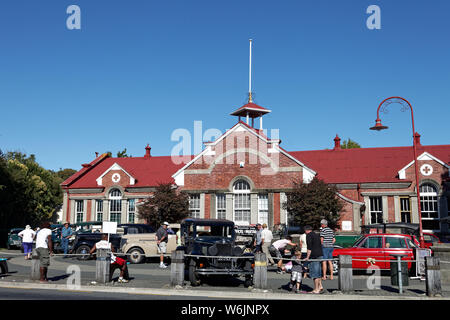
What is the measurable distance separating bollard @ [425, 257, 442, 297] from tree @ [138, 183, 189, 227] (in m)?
20.8

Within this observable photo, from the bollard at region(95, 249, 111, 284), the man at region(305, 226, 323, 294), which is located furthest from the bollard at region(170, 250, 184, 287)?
the man at region(305, 226, 323, 294)

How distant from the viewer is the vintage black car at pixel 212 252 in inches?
496

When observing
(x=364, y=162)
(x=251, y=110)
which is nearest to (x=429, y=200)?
(x=364, y=162)

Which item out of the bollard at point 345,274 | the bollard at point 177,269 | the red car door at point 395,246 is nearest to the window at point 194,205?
the red car door at point 395,246

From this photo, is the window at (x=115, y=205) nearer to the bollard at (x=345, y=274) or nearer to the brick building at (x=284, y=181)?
the brick building at (x=284, y=181)

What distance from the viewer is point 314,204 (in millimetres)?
27234

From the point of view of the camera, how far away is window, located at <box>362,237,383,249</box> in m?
15.8

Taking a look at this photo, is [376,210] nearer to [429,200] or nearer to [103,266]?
[429,200]

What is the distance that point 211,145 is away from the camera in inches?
1283
